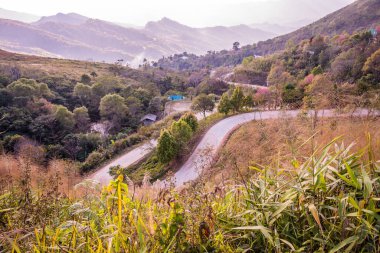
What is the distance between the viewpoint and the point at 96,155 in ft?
78.2

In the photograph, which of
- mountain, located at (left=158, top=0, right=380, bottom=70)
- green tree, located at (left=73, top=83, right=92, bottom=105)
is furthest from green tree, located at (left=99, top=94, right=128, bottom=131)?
mountain, located at (left=158, top=0, right=380, bottom=70)

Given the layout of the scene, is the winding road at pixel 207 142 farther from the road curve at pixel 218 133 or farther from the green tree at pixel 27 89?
the green tree at pixel 27 89

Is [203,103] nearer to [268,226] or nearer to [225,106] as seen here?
[225,106]

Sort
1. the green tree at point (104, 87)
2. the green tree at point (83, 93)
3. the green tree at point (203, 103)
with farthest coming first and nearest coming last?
1. the green tree at point (104, 87)
2. the green tree at point (83, 93)
3. the green tree at point (203, 103)

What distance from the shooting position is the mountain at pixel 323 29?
266 feet

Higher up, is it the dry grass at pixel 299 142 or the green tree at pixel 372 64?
the green tree at pixel 372 64

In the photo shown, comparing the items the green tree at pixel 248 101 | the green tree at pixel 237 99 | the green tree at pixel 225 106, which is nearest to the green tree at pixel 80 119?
the green tree at pixel 225 106

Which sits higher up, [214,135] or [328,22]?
[328,22]

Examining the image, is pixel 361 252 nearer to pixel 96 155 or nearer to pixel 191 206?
pixel 191 206

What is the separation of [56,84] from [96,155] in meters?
28.7

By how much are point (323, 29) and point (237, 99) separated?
A: 80656 mm

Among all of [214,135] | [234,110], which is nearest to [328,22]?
[234,110]

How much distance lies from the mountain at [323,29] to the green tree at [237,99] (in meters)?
68.1

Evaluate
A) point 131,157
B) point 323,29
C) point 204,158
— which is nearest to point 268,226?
point 204,158
